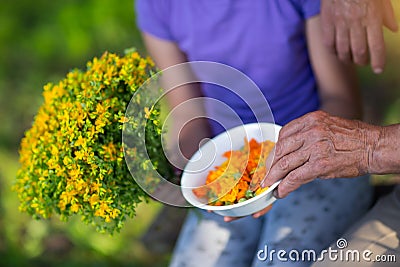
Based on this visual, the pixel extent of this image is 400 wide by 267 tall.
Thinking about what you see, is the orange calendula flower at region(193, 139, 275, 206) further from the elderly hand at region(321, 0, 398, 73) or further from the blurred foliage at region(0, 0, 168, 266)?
the blurred foliage at region(0, 0, 168, 266)

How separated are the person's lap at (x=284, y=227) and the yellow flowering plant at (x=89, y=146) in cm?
29

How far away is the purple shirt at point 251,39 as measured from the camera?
5.38 ft

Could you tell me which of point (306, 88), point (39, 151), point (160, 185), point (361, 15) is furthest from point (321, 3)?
point (39, 151)

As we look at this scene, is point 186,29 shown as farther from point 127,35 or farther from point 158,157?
point 127,35

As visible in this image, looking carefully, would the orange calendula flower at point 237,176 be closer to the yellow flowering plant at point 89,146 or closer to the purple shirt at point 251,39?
the yellow flowering plant at point 89,146

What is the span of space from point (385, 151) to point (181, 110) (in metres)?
0.64

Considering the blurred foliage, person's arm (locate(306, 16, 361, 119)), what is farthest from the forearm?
the blurred foliage

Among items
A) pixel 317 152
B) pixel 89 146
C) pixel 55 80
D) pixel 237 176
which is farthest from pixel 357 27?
pixel 55 80

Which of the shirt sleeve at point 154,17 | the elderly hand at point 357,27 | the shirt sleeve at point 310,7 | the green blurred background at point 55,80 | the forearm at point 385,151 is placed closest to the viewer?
the forearm at point 385,151

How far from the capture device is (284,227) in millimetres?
1557

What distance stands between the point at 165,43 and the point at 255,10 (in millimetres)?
322

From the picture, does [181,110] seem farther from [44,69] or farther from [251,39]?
[44,69]

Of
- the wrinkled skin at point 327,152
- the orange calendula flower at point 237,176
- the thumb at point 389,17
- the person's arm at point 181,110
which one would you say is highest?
the person's arm at point 181,110

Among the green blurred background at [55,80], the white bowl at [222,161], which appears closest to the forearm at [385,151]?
the white bowl at [222,161]
